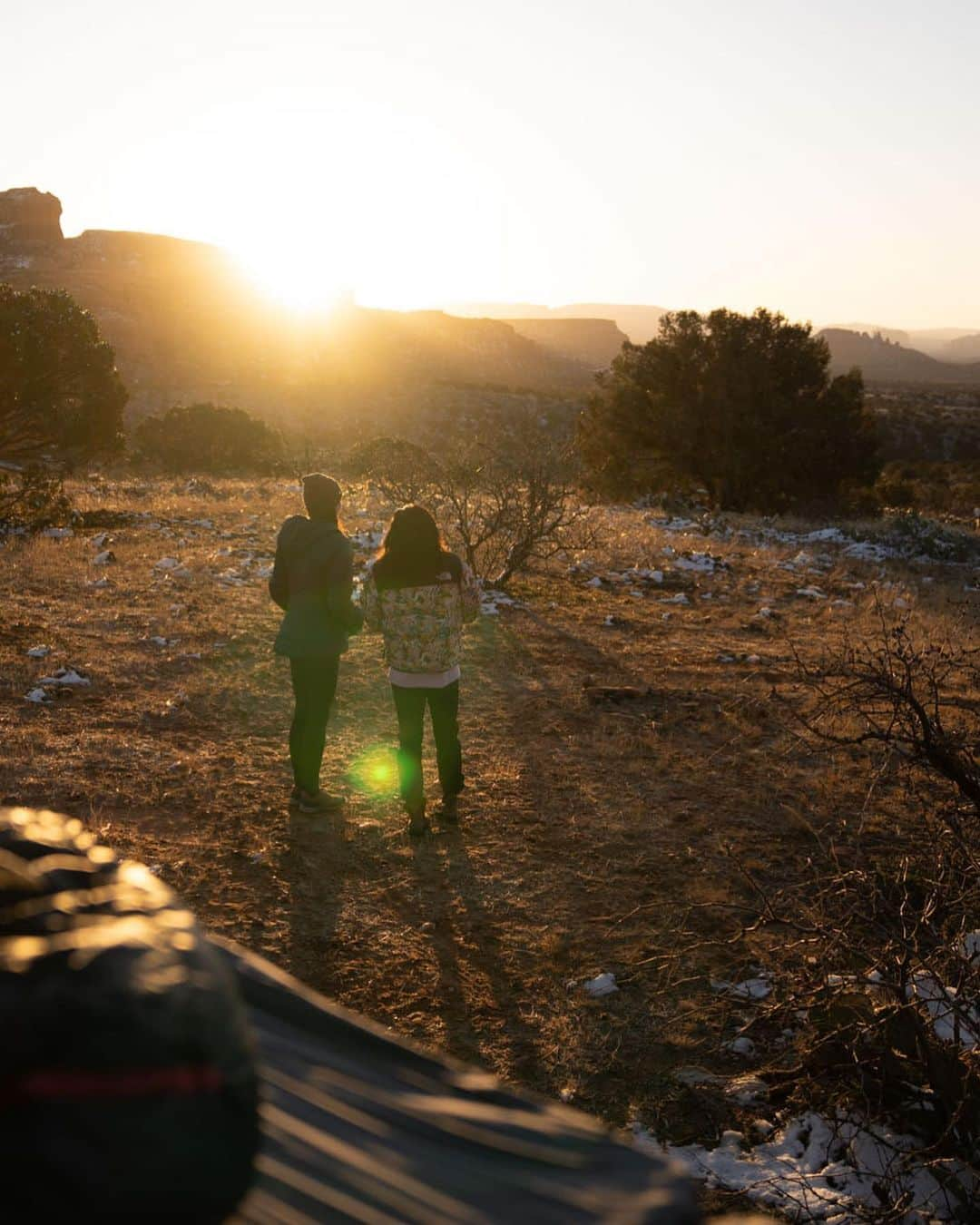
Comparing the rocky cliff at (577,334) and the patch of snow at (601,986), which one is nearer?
the patch of snow at (601,986)

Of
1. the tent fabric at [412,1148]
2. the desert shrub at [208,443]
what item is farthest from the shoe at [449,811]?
the desert shrub at [208,443]

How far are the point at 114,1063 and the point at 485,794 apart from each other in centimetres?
532

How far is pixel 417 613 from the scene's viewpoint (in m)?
5.05

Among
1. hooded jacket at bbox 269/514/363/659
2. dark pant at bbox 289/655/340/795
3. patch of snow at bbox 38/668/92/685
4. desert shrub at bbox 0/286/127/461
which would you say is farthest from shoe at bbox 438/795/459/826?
desert shrub at bbox 0/286/127/461

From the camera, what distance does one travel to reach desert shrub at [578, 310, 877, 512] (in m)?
21.3

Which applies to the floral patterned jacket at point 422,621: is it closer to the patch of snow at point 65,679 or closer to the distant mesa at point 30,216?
the patch of snow at point 65,679

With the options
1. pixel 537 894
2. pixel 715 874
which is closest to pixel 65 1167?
pixel 537 894

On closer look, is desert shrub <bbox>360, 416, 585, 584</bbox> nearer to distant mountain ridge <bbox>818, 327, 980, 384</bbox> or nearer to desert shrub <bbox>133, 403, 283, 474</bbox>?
desert shrub <bbox>133, 403, 283, 474</bbox>

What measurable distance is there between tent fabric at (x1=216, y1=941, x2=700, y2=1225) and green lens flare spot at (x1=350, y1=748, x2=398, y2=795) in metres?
4.79

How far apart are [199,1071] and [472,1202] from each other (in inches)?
14.4

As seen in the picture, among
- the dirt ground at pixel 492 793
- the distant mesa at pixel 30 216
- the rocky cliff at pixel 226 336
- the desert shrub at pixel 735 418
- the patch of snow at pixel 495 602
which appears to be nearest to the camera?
the dirt ground at pixel 492 793

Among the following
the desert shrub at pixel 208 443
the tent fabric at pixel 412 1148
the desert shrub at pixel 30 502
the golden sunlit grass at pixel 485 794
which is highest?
the desert shrub at pixel 208 443

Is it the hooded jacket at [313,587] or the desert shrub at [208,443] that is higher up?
the desert shrub at [208,443]

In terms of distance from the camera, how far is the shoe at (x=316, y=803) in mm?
5648
